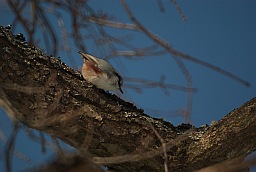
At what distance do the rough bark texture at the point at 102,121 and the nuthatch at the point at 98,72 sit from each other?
24 mm

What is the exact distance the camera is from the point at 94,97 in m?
1.05

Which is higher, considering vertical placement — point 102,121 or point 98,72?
point 98,72

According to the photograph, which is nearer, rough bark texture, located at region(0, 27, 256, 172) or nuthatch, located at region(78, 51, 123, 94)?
rough bark texture, located at region(0, 27, 256, 172)

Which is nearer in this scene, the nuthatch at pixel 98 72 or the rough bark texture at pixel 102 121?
the rough bark texture at pixel 102 121

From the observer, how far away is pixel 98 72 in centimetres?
110

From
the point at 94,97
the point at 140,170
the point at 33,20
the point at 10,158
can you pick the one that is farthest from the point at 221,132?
the point at 33,20

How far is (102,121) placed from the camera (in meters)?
1.02

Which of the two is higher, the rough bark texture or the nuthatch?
the nuthatch

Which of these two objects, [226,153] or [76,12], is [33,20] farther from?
[226,153]

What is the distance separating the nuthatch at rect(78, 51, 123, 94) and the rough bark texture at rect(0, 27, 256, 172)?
0.08 ft

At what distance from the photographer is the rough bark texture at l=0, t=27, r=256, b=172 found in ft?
3.16

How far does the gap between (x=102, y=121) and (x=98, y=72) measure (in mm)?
152

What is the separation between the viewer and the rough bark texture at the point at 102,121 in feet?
3.16

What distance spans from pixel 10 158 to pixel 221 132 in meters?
0.53
